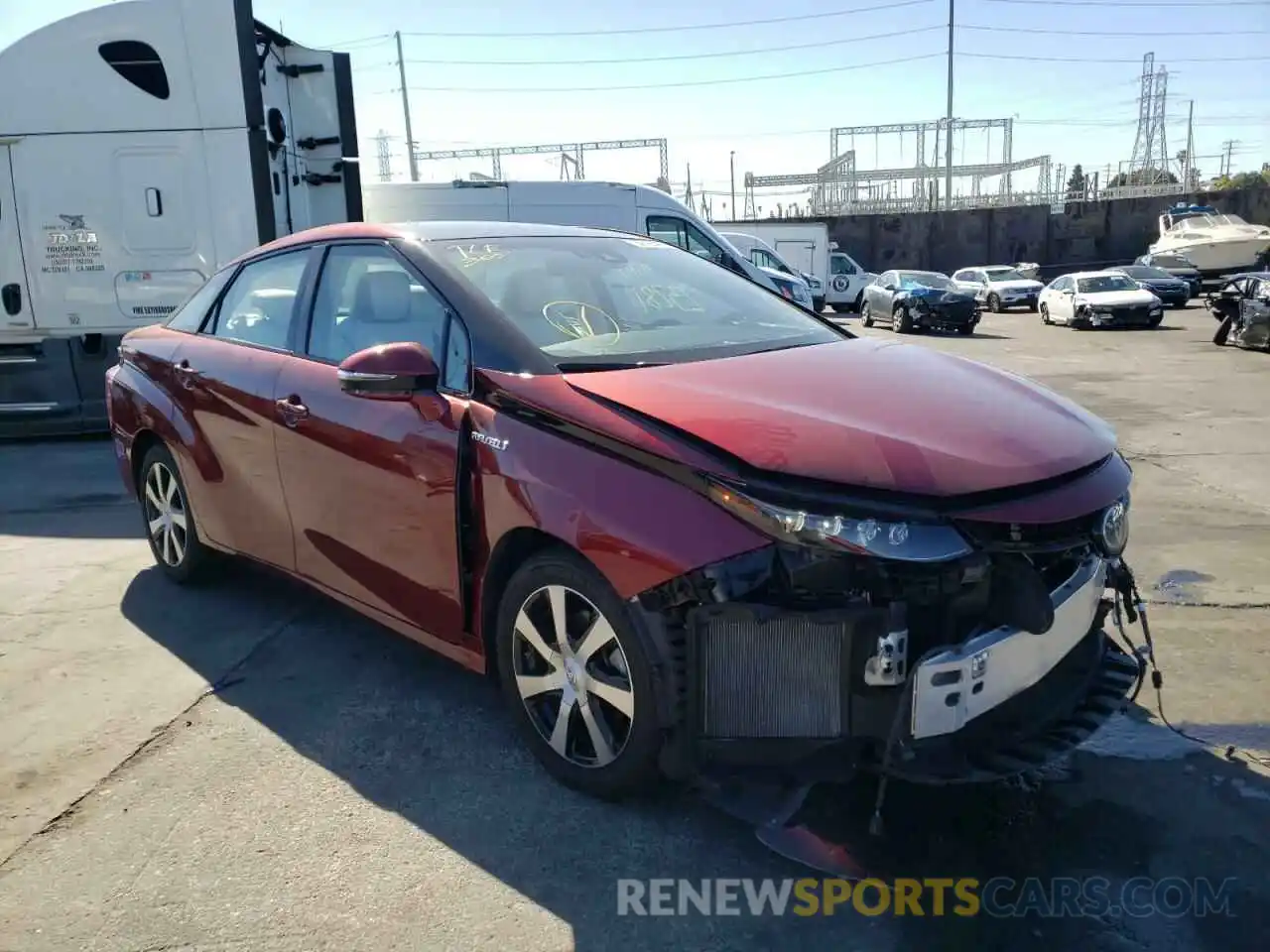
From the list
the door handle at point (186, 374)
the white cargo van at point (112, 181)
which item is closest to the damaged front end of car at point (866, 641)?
the door handle at point (186, 374)

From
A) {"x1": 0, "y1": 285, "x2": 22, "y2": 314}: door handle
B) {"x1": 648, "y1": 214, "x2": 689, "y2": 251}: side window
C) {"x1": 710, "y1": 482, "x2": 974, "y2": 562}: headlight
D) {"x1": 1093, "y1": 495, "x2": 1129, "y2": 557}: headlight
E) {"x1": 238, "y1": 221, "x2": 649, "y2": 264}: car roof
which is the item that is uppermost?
{"x1": 648, "y1": 214, "x2": 689, "y2": 251}: side window

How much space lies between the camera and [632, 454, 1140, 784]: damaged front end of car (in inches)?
91.8

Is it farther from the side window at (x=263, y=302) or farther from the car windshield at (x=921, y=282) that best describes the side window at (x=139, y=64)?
the car windshield at (x=921, y=282)

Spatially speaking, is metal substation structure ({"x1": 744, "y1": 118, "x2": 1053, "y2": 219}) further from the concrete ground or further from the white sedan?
the concrete ground

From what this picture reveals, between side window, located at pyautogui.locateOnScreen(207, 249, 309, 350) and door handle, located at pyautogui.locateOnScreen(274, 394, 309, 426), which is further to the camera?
side window, located at pyautogui.locateOnScreen(207, 249, 309, 350)

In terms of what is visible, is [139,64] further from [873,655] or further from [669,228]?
[873,655]

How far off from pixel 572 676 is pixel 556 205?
44.1ft

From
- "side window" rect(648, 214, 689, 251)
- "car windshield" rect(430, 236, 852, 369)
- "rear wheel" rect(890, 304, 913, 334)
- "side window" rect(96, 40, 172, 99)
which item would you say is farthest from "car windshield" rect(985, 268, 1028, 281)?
"car windshield" rect(430, 236, 852, 369)

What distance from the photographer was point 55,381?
9062mm

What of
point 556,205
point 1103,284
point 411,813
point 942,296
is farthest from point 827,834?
point 1103,284

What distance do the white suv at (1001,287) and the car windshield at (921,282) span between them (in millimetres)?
5400

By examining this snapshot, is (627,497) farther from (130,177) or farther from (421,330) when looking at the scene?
(130,177)

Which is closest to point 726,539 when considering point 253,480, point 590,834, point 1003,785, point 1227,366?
point 590,834

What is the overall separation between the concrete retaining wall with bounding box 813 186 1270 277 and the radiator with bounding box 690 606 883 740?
42394 mm
